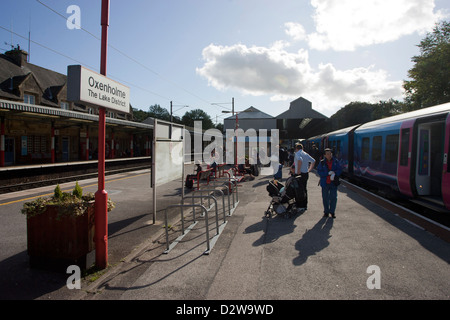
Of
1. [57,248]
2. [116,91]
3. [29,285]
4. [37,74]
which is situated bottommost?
[29,285]

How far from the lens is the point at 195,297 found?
343 cm

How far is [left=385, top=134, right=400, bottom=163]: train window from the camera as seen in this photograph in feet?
30.3

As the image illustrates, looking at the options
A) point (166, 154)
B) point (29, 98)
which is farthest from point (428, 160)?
point (29, 98)

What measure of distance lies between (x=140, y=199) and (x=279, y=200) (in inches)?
210

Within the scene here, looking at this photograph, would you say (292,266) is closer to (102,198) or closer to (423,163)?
(102,198)

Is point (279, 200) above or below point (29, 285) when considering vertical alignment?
above

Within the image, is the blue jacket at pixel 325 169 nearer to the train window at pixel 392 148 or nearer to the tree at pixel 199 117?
the train window at pixel 392 148

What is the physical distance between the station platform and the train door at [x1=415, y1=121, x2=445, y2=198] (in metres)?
1.89

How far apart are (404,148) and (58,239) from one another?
9.18m

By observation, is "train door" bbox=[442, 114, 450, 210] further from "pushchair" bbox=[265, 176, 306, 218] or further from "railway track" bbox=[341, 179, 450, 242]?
"pushchair" bbox=[265, 176, 306, 218]

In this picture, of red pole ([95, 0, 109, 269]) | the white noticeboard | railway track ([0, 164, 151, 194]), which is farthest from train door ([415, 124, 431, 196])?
railway track ([0, 164, 151, 194])

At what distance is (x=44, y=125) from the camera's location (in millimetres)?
23750
